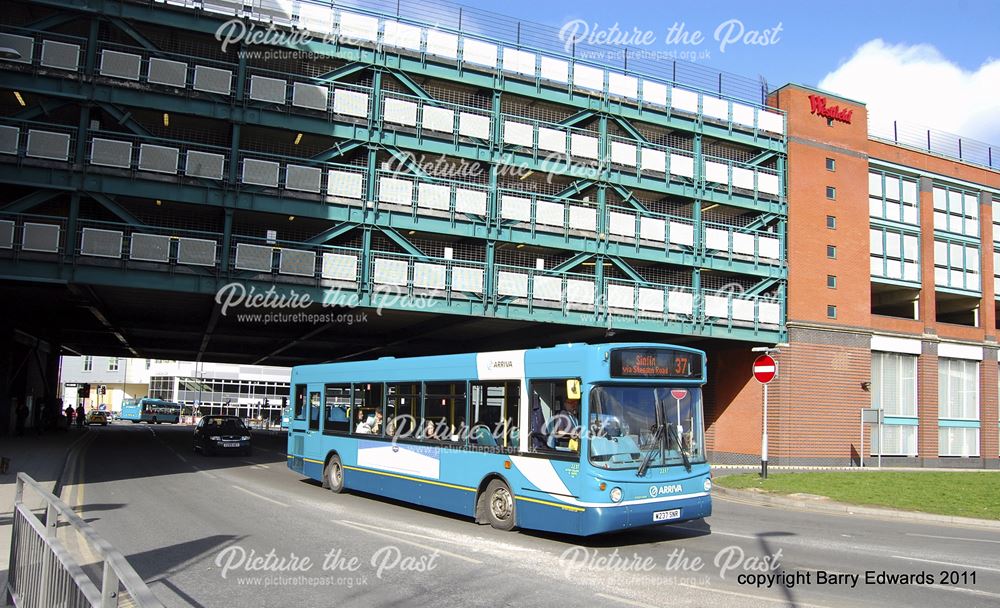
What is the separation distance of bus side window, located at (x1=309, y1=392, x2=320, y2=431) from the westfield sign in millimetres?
26278

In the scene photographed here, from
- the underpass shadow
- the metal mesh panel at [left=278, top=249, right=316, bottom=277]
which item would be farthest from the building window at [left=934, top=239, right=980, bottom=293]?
the underpass shadow

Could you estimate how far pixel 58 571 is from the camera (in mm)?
5145

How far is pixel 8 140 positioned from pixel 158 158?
4.11 m

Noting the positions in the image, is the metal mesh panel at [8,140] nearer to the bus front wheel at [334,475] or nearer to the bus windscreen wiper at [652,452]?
the bus front wheel at [334,475]

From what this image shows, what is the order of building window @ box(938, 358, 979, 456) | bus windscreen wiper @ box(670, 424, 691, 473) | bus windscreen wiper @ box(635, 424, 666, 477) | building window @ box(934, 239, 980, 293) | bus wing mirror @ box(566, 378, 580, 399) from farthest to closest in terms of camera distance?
1. building window @ box(934, 239, 980, 293)
2. building window @ box(938, 358, 979, 456)
3. bus windscreen wiper @ box(670, 424, 691, 473)
4. bus wing mirror @ box(566, 378, 580, 399)
5. bus windscreen wiper @ box(635, 424, 666, 477)

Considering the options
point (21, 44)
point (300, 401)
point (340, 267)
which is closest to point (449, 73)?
point (340, 267)

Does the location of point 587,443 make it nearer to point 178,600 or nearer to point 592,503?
point 592,503

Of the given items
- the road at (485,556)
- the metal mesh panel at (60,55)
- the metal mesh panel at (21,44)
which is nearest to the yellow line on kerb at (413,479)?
the road at (485,556)

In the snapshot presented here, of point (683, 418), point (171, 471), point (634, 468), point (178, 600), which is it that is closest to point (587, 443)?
point (634, 468)

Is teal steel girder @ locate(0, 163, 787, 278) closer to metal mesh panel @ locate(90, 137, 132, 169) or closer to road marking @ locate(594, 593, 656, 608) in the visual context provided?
metal mesh panel @ locate(90, 137, 132, 169)

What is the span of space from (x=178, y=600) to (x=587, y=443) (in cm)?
540

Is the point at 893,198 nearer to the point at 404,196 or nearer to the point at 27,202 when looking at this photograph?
the point at 404,196

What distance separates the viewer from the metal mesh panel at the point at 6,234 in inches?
864

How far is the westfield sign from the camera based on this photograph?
33688 millimetres
